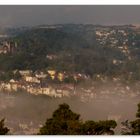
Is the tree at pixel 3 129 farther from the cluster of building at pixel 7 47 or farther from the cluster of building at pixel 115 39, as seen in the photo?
the cluster of building at pixel 115 39

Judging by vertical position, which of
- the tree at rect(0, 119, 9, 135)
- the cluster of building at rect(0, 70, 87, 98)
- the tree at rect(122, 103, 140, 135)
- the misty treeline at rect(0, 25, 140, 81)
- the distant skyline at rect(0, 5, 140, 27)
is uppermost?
the distant skyline at rect(0, 5, 140, 27)

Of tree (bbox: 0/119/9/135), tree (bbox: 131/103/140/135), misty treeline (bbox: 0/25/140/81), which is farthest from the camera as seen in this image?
misty treeline (bbox: 0/25/140/81)

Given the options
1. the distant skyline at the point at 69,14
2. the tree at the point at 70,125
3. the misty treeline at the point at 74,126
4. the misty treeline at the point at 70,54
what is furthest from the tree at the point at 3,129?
the distant skyline at the point at 69,14

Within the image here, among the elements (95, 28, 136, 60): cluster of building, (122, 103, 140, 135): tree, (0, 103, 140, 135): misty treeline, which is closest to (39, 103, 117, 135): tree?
(0, 103, 140, 135): misty treeline

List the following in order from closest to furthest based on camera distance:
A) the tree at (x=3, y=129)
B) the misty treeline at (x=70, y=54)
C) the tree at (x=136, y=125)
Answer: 1. the tree at (x=136, y=125)
2. the tree at (x=3, y=129)
3. the misty treeline at (x=70, y=54)

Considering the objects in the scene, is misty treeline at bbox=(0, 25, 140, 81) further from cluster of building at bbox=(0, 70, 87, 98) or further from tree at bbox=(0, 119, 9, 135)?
tree at bbox=(0, 119, 9, 135)

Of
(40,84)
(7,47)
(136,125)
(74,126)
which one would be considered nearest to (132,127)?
(136,125)
